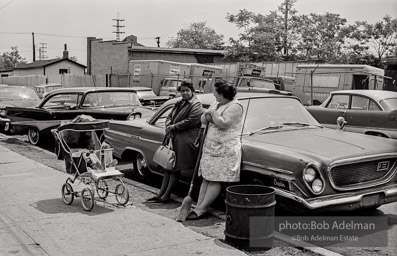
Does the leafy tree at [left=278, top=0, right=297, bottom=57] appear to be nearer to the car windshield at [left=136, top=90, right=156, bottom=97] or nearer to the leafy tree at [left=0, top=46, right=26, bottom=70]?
the car windshield at [left=136, top=90, right=156, bottom=97]

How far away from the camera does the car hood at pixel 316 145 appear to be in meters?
5.86

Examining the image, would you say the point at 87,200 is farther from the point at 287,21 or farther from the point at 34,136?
the point at 287,21

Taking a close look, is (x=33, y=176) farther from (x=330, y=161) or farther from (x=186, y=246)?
(x=330, y=161)

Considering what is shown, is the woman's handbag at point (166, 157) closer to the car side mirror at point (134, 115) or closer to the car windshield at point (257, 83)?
the car side mirror at point (134, 115)

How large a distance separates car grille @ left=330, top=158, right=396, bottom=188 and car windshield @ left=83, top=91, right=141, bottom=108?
7723 millimetres

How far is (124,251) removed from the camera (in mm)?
5180

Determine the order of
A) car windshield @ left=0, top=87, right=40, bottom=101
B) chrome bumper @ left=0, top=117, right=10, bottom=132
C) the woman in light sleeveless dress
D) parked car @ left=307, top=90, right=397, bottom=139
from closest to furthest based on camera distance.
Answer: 1. the woman in light sleeveless dress
2. parked car @ left=307, top=90, right=397, bottom=139
3. chrome bumper @ left=0, top=117, right=10, bottom=132
4. car windshield @ left=0, top=87, right=40, bottom=101

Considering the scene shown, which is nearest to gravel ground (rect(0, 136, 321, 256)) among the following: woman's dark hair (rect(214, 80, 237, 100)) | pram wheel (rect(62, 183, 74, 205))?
pram wheel (rect(62, 183, 74, 205))

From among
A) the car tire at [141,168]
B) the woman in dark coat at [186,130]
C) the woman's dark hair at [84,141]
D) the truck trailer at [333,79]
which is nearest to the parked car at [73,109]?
the car tire at [141,168]

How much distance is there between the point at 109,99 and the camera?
12719mm

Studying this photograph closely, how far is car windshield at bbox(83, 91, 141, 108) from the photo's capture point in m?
12.6

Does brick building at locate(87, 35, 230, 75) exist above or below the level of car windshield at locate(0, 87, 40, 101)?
above

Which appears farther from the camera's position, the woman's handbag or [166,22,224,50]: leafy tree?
[166,22,224,50]: leafy tree

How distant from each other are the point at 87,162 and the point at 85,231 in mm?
1424
